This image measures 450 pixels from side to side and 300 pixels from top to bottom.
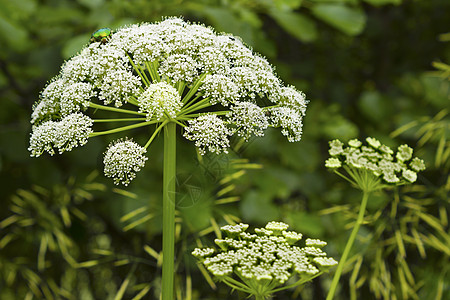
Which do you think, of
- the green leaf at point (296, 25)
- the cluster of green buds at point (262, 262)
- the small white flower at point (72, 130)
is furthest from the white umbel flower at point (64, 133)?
the green leaf at point (296, 25)

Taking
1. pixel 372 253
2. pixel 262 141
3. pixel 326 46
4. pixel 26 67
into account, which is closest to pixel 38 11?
pixel 26 67

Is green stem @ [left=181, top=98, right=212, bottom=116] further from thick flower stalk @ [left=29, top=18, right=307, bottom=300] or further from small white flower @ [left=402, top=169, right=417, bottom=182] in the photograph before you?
small white flower @ [left=402, top=169, right=417, bottom=182]

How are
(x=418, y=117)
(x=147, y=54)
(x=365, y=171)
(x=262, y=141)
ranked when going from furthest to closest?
(x=418, y=117), (x=262, y=141), (x=365, y=171), (x=147, y=54)

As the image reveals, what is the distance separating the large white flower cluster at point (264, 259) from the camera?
60cm

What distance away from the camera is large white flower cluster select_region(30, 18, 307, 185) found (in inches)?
24.6

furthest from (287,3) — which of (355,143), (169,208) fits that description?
(169,208)

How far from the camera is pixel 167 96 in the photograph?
61cm

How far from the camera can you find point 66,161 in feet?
5.06

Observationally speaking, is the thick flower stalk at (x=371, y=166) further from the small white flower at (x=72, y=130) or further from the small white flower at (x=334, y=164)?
the small white flower at (x=72, y=130)

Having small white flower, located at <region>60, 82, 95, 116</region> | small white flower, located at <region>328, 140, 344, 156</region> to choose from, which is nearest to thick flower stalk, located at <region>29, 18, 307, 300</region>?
small white flower, located at <region>60, 82, 95, 116</region>

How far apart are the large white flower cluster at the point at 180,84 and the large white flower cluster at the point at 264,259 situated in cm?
14

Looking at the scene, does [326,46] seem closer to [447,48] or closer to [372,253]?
[447,48]

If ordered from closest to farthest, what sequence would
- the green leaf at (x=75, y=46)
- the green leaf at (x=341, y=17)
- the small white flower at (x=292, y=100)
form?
the small white flower at (x=292, y=100)
the green leaf at (x=75, y=46)
the green leaf at (x=341, y=17)

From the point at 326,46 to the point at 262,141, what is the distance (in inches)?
30.4
